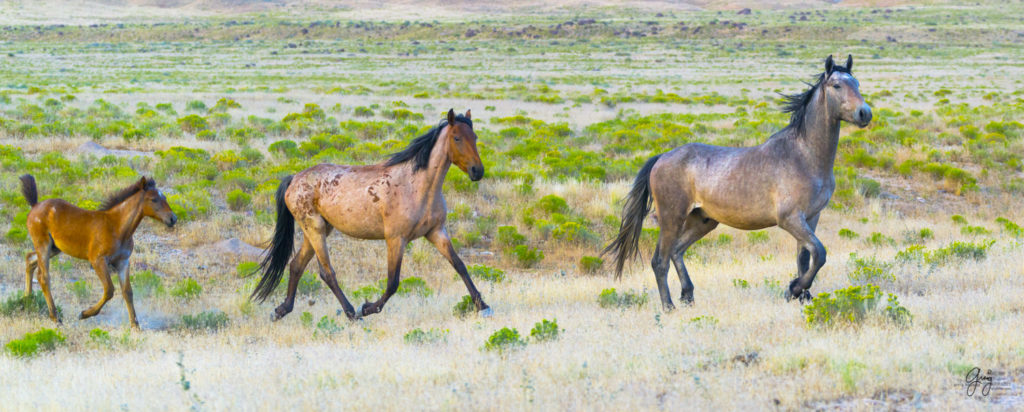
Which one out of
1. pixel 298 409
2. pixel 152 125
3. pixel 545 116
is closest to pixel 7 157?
pixel 152 125

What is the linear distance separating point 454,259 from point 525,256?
4456mm

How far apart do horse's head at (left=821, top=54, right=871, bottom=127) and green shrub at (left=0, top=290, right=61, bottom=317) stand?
7.31m

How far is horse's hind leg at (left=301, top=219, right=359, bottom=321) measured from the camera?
8539 millimetres

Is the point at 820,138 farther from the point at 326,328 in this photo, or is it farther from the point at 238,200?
the point at 238,200

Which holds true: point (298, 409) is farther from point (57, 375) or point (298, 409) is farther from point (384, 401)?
point (57, 375)

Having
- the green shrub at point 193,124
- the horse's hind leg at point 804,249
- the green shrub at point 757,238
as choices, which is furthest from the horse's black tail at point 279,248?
the green shrub at point 193,124

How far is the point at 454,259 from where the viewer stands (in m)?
8.18

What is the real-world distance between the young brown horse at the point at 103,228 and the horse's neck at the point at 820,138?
5.61m

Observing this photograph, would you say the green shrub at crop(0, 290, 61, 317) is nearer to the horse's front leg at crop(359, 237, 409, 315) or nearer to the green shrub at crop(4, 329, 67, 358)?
the green shrub at crop(4, 329, 67, 358)

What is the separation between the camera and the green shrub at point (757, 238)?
533 inches

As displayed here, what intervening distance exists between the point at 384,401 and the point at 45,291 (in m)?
4.59

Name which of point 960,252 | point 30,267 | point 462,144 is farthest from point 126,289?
point 960,252

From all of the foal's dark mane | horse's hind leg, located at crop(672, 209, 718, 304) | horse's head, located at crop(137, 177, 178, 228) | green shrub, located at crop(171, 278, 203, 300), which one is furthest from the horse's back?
the foal's dark mane

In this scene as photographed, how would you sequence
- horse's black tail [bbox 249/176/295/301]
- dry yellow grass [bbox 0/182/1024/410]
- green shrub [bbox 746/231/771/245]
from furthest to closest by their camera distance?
green shrub [bbox 746/231/771/245]
horse's black tail [bbox 249/176/295/301]
dry yellow grass [bbox 0/182/1024/410]
